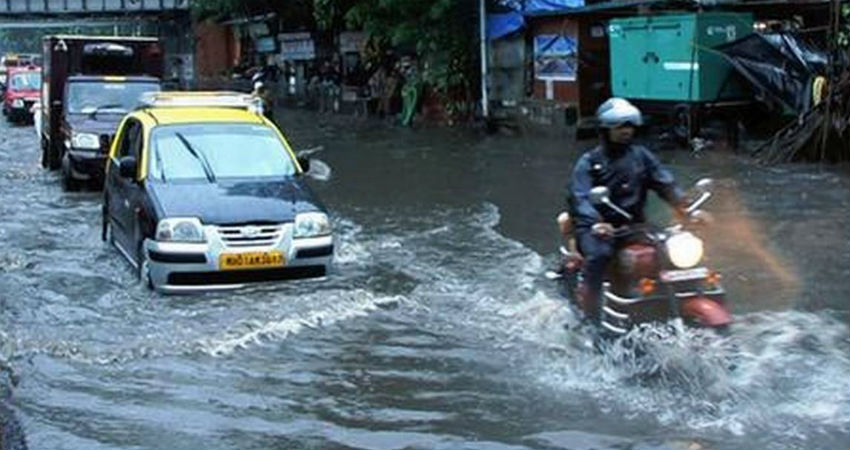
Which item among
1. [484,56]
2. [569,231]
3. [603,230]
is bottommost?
[569,231]

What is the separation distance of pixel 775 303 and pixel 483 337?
8.03 ft

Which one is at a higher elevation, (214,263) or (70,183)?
(70,183)

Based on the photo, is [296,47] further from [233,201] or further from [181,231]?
[181,231]

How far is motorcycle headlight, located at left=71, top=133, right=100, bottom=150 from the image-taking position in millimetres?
16953

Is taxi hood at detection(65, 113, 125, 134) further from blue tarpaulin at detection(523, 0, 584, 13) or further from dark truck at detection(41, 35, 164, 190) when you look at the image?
blue tarpaulin at detection(523, 0, 584, 13)

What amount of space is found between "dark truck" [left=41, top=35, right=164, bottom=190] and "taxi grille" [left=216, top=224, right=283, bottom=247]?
321 inches

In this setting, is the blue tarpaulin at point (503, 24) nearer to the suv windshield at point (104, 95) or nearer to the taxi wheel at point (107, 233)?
the suv windshield at point (104, 95)

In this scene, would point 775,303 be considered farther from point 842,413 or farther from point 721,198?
point 721,198

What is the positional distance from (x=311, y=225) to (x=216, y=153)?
137 centimetres

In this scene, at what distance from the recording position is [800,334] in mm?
7941

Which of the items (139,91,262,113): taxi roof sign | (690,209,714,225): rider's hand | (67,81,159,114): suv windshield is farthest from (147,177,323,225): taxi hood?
(67,81,159,114): suv windshield

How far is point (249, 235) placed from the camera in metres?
9.38

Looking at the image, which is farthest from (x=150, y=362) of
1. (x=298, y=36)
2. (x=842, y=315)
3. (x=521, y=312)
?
(x=298, y=36)

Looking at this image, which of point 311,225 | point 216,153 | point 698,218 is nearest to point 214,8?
point 216,153
